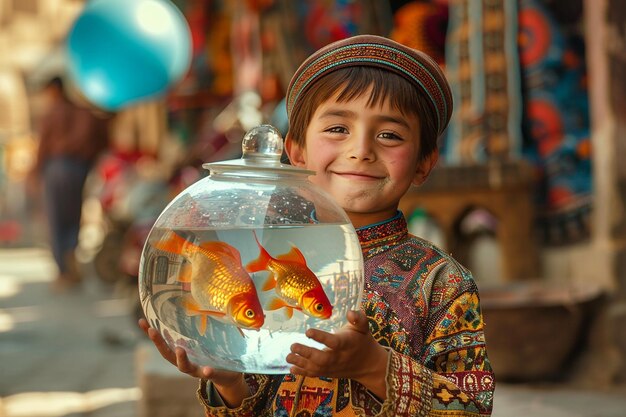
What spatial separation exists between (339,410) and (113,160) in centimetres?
1114

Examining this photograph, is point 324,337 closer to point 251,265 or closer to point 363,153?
point 251,265

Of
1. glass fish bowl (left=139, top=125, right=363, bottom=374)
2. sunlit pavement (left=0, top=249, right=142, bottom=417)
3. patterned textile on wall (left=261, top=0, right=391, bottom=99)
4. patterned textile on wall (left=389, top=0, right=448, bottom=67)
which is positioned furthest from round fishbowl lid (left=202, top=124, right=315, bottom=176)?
patterned textile on wall (left=261, top=0, right=391, bottom=99)

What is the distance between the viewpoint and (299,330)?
1.61m

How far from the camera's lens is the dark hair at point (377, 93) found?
1.93 metres

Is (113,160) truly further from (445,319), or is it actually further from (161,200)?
(445,319)

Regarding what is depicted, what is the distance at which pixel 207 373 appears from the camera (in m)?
1.71

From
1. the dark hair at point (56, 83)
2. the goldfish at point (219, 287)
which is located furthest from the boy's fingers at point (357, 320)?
the dark hair at point (56, 83)

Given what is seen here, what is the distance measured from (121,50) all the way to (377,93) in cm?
603

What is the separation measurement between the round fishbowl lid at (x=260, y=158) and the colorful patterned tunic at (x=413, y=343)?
0.29 meters

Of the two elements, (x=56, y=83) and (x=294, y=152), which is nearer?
(x=294, y=152)

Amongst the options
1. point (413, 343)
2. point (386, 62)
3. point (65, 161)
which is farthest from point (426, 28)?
point (65, 161)

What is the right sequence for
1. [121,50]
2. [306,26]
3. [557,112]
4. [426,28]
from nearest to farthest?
[557,112] < [426,28] < [121,50] < [306,26]

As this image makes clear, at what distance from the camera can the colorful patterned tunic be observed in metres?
1.84

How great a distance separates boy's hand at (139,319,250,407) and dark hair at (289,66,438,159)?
54 centimetres
